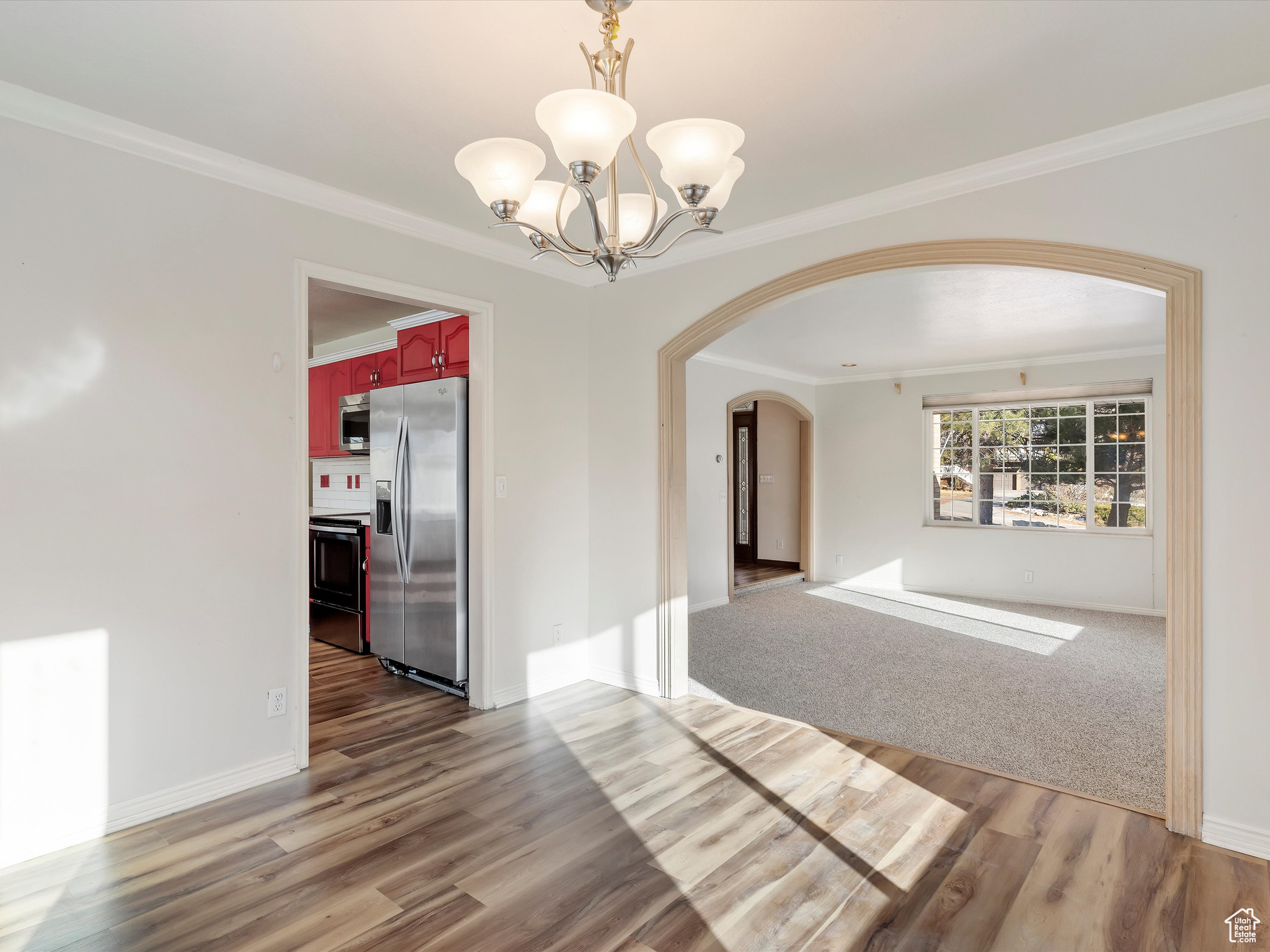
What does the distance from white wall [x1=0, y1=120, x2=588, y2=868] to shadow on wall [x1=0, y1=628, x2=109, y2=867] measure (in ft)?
0.08

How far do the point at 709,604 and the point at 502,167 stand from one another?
18.9 feet

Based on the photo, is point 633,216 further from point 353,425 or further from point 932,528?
point 932,528

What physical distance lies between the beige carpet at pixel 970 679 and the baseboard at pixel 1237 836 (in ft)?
0.91

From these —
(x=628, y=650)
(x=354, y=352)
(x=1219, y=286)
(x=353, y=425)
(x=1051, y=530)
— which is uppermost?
(x=354, y=352)

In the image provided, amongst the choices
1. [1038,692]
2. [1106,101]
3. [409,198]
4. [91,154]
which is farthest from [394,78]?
[1038,692]

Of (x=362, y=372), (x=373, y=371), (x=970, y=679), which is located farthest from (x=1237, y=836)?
(x=362, y=372)

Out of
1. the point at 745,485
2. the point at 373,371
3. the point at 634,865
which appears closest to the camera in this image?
the point at 634,865

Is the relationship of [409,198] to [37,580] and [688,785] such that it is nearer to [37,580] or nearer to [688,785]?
[37,580]

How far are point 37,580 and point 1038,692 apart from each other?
4.94 meters

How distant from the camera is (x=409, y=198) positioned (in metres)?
3.17

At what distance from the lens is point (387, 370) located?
5020 mm

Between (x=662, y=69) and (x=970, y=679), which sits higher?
(x=662, y=69)

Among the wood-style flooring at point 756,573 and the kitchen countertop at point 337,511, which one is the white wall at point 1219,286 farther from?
the wood-style flooring at point 756,573

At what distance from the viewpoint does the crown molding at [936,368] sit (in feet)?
21.3
